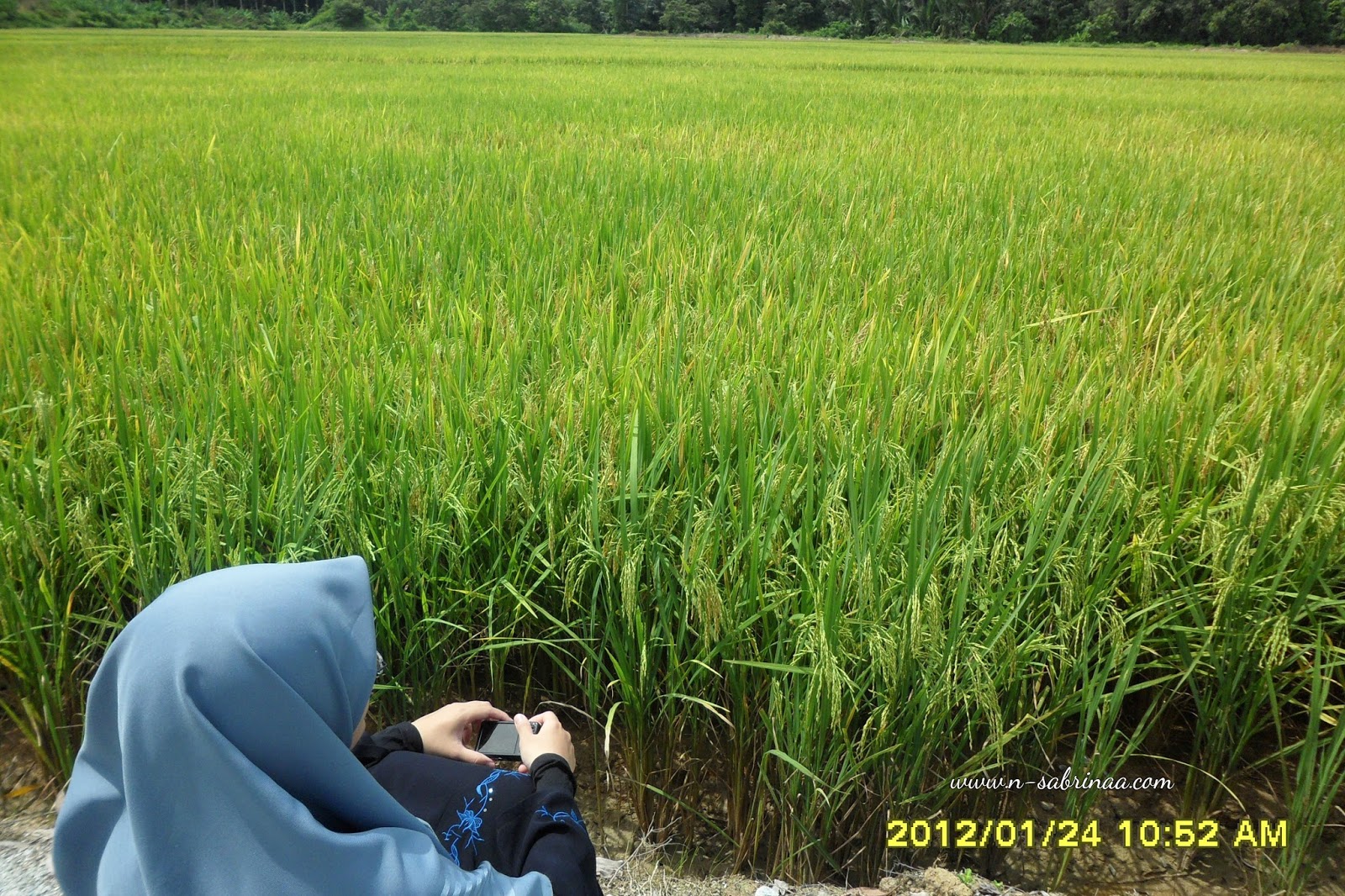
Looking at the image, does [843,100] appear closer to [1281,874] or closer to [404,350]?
[404,350]

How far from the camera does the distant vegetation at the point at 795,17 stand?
100ft

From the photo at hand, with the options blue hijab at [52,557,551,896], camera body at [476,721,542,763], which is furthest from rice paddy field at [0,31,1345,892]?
blue hijab at [52,557,551,896]

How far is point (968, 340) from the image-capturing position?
2197 millimetres

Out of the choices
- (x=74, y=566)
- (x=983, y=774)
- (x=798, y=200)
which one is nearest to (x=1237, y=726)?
(x=983, y=774)

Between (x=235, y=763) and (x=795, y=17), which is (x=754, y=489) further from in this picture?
(x=795, y=17)

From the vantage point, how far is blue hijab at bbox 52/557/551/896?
666 millimetres

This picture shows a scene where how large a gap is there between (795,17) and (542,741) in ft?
149

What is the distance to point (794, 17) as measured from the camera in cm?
4094
